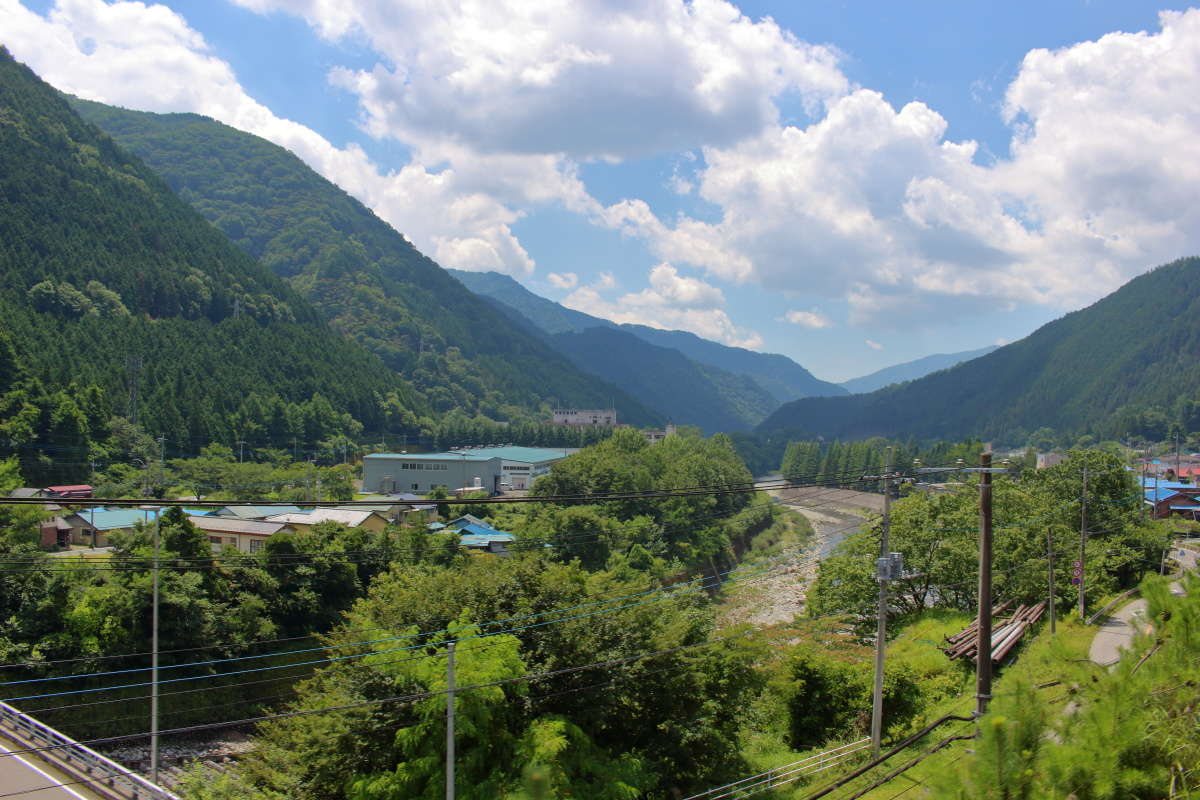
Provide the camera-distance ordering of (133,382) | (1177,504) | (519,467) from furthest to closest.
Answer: (519,467) < (133,382) < (1177,504)

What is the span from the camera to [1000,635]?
21.6 m

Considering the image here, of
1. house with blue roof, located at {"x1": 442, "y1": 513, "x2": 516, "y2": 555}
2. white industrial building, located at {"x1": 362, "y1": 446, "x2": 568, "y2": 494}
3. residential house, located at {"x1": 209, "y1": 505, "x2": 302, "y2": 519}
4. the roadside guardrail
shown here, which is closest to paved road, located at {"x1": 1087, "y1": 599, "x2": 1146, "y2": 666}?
the roadside guardrail

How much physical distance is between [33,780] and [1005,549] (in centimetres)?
2800

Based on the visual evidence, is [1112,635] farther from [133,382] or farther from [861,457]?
[861,457]

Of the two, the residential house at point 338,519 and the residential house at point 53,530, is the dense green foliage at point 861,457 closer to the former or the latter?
the residential house at point 338,519

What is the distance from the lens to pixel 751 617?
4256cm

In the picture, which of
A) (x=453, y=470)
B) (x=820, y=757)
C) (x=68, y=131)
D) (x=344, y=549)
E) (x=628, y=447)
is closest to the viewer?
(x=820, y=757)

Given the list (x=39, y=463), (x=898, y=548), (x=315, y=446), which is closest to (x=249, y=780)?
(x=898, y=548)

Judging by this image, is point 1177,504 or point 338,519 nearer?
point 338,519

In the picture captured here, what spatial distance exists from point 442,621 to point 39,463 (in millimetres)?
48461

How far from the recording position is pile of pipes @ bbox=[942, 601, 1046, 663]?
789 inches

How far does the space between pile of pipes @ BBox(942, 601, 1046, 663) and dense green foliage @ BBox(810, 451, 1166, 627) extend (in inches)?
44.1

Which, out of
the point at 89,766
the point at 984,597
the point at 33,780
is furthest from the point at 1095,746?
the point at 33,780

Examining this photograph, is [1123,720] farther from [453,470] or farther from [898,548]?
[453,470]
